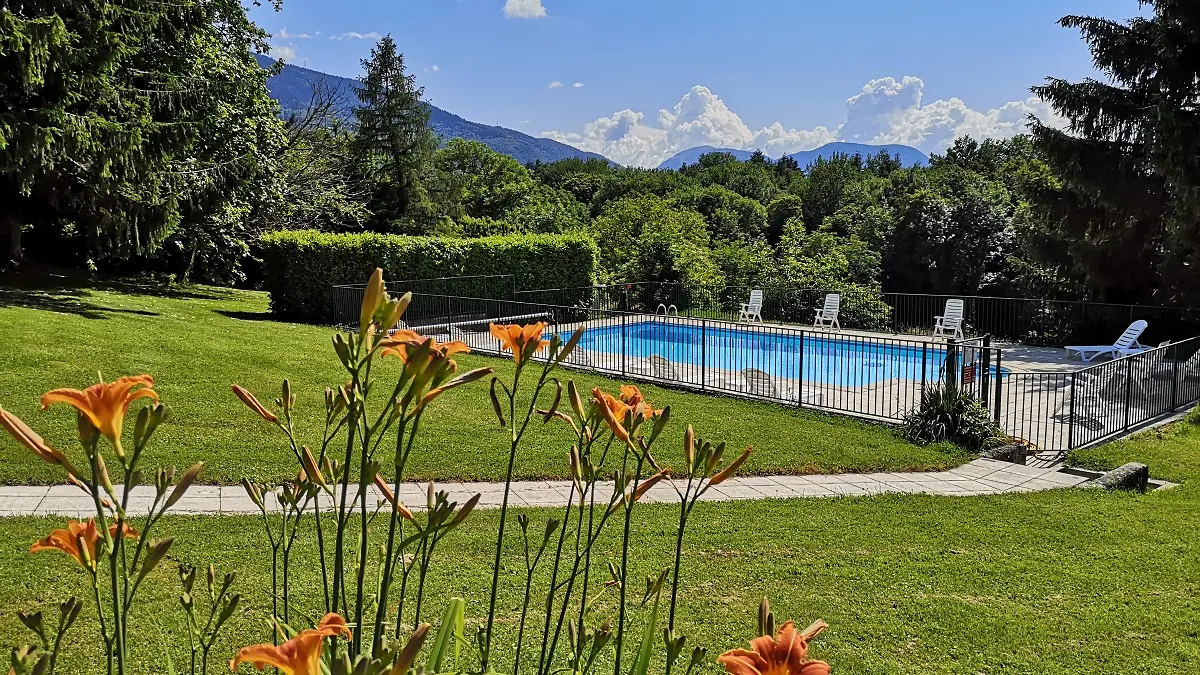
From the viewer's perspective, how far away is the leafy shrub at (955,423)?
28.3 ft

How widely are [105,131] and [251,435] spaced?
23.8ft

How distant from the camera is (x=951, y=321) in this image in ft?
55.1

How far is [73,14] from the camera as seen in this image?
12.7m

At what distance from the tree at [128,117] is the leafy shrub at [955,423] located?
1139 cm

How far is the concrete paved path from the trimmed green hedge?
1049 centimetres

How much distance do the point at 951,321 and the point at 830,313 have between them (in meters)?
2.64

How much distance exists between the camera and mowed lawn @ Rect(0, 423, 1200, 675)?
375cm

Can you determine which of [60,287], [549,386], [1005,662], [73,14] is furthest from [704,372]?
[60,287]

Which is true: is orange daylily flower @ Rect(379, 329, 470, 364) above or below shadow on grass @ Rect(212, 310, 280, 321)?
above

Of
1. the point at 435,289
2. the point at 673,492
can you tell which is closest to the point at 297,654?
the point at 673,492

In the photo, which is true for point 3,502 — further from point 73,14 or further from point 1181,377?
point 1181,377

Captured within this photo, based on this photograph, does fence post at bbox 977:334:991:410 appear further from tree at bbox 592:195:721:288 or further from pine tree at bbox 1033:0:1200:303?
tree at bbox 592:195:721:288

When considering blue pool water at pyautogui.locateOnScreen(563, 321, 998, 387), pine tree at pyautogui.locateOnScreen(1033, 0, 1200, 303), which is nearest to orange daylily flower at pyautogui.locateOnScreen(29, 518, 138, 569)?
blue pool water at pyautogui.locateOnScreen(563, 321, 998, 387)

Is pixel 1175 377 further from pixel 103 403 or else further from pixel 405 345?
pixel 103 403
